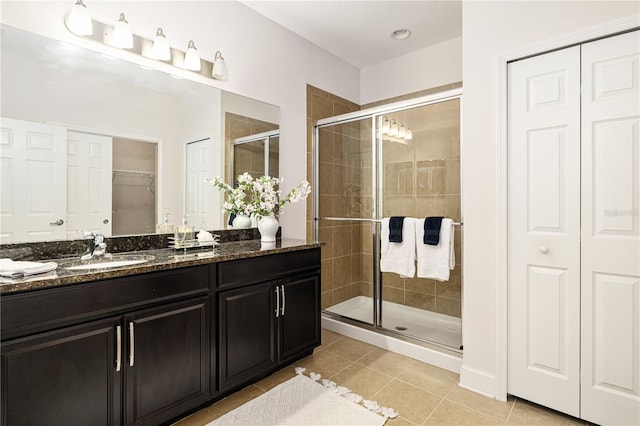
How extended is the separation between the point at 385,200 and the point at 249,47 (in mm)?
1712

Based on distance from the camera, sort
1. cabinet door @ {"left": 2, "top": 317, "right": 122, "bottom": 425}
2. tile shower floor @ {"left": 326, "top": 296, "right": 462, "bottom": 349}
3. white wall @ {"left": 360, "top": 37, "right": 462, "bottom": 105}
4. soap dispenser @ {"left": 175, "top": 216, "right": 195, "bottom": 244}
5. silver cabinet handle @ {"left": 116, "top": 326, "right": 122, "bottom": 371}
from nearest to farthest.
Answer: cabinet door @ {"left": 2, "top": 317, "right": 122, "bottom": 425}
silver cabinet handle @ {"left": 116, "top": 326, "right": 122, "bottom": 371}
soap dispenser @ {"left": 175, "top": 216, "right": 195, "bottom": 244}
tile shower floor @ {"left": 326, "top": 296, "right": 462, "bottom": 349}
white wall @ {"left": 360, "top": 37, "right": 462, "bottom": 105}

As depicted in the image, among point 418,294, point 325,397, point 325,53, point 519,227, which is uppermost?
point 325,53

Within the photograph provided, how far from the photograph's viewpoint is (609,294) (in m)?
1.75

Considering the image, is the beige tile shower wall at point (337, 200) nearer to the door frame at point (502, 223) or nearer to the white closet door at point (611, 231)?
the door frame at point (502, 223)

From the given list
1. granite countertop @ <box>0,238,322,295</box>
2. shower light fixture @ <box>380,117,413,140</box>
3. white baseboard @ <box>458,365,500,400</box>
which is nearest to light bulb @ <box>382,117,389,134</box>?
shower light fixture @ <box>380,117,413,140</box>

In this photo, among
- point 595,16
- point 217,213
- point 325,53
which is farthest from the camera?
point 325,53

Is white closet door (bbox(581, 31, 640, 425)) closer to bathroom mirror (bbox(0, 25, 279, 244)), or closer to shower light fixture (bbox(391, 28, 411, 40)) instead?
shower light fixture (bbox(391, 28, 411, 40))

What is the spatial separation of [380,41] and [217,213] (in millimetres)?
2263

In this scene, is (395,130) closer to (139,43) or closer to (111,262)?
(139,43)

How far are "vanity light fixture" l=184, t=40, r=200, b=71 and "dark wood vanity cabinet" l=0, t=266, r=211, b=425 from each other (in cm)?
139

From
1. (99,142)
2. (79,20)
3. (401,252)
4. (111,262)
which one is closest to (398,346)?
(401,252)

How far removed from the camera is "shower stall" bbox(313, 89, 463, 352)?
2785 mm

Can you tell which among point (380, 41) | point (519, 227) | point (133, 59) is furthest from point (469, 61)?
point (133, 59)

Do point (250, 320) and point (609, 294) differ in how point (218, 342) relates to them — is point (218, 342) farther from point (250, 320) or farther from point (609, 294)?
point (609, 294)
